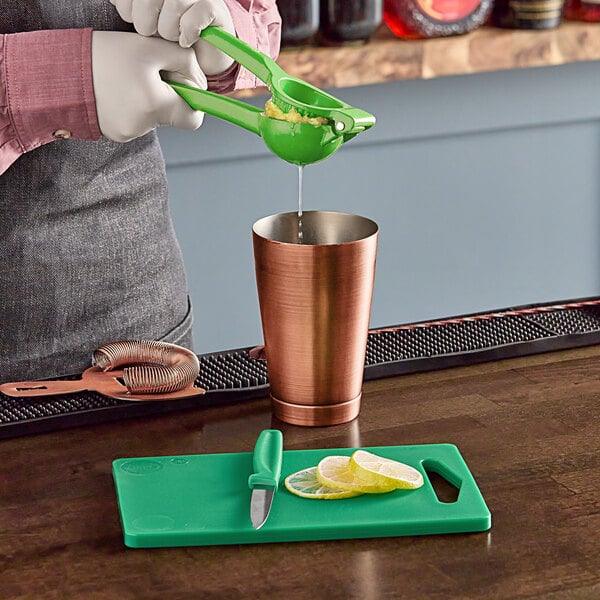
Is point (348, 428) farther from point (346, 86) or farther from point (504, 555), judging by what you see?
point (346, 86)

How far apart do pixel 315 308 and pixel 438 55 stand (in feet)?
3.90

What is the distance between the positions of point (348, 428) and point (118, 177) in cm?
53

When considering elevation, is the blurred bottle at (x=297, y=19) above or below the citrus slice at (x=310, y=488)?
above

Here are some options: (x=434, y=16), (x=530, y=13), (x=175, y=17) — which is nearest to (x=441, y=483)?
(x=175, y=17)

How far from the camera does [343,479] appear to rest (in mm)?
835

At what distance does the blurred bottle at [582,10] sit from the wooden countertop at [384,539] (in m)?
1.26

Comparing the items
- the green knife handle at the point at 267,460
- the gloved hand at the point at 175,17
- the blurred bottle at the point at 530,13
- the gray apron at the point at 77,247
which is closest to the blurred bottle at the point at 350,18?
the blurred bottle at the point at 530,13

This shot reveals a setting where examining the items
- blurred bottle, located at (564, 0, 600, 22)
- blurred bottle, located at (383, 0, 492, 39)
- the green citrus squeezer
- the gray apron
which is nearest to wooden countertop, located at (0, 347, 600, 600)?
the green citrus squeezer

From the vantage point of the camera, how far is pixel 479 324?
117 cm

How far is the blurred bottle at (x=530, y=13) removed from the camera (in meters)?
2.07

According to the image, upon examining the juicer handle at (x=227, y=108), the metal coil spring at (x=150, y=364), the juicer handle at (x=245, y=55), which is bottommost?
the metal coil spring at (x=150, y=364)

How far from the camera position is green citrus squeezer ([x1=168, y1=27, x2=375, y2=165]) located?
0.85 m

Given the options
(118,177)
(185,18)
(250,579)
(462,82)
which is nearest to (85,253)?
(118,177)

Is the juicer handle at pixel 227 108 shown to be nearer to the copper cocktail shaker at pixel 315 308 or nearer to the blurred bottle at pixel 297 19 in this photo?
the copper cocktail shaker at pixel 315 308
